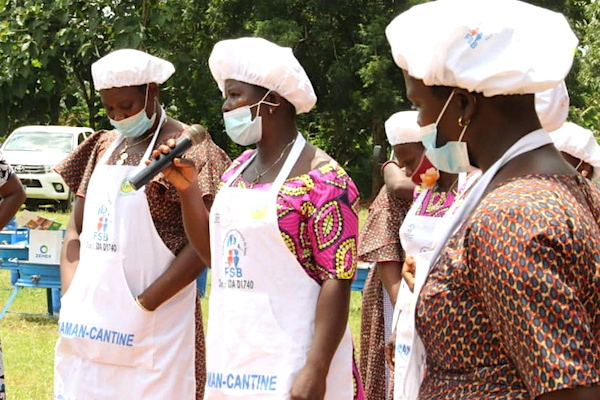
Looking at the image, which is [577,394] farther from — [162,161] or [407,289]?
[407,289]

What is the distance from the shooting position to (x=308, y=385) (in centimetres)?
326

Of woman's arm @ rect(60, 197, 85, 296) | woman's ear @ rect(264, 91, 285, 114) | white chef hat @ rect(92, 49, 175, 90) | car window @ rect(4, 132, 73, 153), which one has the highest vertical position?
woman's ear @ rect(264, 91, 285, 114)

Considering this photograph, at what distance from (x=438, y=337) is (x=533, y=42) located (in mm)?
621

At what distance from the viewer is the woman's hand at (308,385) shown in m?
3.25

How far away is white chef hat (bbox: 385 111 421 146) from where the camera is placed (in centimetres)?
462

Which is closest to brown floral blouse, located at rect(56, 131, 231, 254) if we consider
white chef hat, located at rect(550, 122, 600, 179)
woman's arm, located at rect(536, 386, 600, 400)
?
white chef hat, located at rect(550, 122, 600, 179)

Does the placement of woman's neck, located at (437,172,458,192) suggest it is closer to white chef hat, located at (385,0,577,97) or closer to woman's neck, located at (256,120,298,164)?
woman's neck, located at (256,120,298,164)

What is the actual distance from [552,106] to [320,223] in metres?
1.04

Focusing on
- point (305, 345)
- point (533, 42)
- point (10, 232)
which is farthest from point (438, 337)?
point (10, 232)

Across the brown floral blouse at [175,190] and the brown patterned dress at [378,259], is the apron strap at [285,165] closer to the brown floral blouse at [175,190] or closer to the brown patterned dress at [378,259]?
the brown floral blouse at [175,190]

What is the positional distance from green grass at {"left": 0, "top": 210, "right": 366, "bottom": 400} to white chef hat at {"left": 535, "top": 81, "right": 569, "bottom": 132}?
16.5ft

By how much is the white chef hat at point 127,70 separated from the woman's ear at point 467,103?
95.9 inches

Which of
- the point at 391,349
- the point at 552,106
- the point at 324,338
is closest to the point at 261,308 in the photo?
the point at 324,338

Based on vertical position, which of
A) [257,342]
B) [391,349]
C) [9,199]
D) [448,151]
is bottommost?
[391,349]
